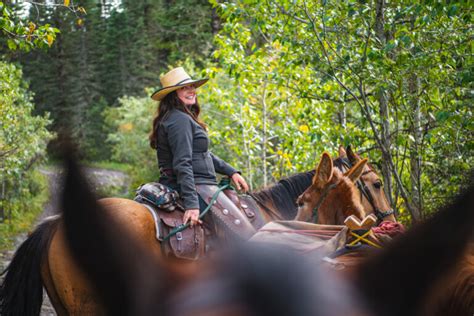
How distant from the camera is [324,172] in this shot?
4.36 m

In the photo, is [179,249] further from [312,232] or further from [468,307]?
[468,307]

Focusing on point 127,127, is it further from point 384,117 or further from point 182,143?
point 182,143

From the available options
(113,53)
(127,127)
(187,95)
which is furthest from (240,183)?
(113,53)

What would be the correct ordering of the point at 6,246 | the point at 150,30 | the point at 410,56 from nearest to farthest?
the point at 410,56, the point at 6,246, the point at 150,30

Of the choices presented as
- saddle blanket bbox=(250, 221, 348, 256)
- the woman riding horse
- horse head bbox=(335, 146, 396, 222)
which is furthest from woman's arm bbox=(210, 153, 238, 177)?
saddle blanket bbox=(250, 221, 348, 256)

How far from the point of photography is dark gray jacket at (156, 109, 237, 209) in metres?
4.73

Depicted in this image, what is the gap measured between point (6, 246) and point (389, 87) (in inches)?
455

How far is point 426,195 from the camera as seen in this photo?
673 cm

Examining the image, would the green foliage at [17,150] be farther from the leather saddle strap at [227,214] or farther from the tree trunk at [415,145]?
the tree trunk at [415,145]

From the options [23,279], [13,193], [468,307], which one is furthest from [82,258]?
[13,193]

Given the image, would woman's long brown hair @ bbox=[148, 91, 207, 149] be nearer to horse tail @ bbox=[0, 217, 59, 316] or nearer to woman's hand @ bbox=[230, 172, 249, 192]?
woman's hand @ bbox=[230, 172, 249, 192]

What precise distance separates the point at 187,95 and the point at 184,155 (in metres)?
0.69

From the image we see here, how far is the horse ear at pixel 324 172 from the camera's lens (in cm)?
434

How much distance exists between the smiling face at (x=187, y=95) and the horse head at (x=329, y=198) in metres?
1.45
